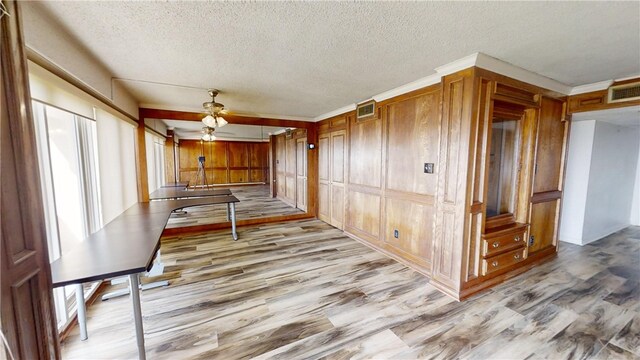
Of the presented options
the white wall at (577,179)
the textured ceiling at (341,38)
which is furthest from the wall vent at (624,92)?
the white wall at (577,179)

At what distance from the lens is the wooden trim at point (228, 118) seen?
399 cm

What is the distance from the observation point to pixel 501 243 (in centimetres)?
268

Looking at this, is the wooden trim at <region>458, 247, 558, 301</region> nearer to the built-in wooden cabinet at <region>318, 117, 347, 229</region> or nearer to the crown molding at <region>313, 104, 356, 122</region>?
the built-in wooden cabinet at <region>318, 117, 347, 229</region>

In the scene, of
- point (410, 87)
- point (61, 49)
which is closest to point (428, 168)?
point (410, 87)

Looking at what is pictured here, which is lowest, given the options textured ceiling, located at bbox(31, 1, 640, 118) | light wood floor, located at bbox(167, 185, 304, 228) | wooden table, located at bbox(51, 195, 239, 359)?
light wood floor, located at bbox(167, 185, 304, 228)

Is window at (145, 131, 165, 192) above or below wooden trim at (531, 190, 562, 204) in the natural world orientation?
above

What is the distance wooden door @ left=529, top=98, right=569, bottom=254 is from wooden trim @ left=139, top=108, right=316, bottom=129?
12.7ft

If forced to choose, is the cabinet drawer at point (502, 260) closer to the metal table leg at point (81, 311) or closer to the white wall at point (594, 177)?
the white wall at point (594, 177)

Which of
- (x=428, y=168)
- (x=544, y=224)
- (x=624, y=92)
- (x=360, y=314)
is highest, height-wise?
(x=624, y=92)

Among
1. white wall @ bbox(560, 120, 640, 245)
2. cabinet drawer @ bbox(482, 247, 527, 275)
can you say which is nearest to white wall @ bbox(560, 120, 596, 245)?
white wall @ bbox(560, 120, 640, 245)

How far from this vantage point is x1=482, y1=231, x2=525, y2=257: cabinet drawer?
99.0 inches

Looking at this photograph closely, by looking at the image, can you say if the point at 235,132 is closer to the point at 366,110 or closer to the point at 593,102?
the point at 366,110

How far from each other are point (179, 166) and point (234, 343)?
7528 millimetres

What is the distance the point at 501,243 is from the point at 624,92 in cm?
223
